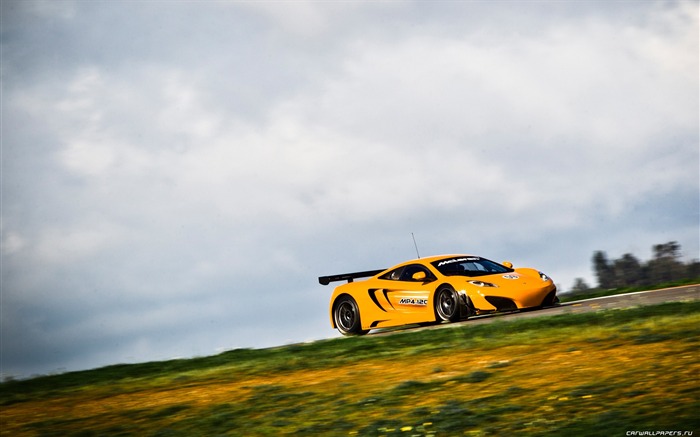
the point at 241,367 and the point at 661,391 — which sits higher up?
the point at 241,367

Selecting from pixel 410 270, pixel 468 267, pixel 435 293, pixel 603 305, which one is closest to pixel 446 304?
pixel 435 293

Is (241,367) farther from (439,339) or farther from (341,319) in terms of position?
(341,319)

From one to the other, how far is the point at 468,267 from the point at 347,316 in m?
2.57

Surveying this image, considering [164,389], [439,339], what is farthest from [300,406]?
[439,339]

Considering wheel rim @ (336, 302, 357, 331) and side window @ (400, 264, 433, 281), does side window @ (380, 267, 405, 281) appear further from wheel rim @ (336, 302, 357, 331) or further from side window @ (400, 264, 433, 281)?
wheel rim @ (336, 302, 357, 331)

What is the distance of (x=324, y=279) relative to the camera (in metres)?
16.8

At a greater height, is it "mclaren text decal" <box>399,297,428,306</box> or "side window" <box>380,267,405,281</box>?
"side window" <box>380,267,405,281</box>

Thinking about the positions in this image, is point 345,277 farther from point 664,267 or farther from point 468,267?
point 664,267

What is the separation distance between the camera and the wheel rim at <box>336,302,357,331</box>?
16.2 metres

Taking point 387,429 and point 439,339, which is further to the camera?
point 439,339

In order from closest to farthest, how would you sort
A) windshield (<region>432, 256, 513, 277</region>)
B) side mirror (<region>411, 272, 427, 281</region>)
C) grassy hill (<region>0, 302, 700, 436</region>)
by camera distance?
grassy hill (<region>0, 302, 700, 436</region>), side mirror (<region>411, 272, 427, 281</region>), windshield (<region>432, 256, 513, 277</region>)

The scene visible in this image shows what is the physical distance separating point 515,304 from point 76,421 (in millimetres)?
8157

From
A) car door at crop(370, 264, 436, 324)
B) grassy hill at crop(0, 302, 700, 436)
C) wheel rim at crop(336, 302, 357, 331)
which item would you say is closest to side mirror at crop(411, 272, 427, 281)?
car door at crop(370, 264, 436, 324)

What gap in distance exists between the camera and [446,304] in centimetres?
1495
